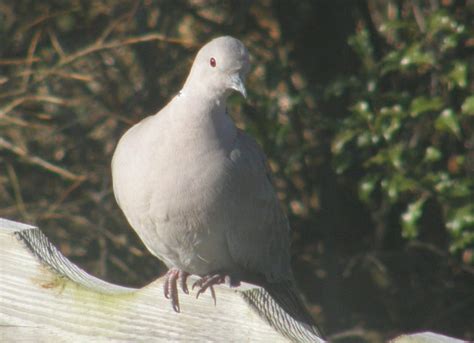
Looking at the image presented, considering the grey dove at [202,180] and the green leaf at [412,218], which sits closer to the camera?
the grey dove at [202,180]

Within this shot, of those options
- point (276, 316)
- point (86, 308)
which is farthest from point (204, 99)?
point (276, 316)

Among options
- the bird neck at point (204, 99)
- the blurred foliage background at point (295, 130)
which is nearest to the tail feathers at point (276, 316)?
the bird neck at point (204, 99)

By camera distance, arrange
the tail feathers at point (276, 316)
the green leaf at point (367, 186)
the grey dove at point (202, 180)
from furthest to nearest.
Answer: the green leaf at point (367, 186) → the grey dove at point (202, 180) → the tail feathers at point (276, 316)

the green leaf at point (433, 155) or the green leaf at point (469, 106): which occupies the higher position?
the green leaf at point (469, 106)

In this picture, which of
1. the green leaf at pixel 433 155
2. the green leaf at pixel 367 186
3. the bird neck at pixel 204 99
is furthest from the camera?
the green leaf at pixel 367 186

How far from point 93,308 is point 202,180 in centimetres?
117

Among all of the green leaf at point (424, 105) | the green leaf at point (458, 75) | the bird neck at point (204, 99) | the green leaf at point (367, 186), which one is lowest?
the green leaf at point (367, 186)

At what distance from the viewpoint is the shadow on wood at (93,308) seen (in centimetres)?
136

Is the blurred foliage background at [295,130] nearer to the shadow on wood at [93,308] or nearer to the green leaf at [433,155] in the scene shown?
the green leaf at [433,155]

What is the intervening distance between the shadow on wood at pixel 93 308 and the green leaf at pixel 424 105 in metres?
2.44

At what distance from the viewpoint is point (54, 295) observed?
156 centimetres

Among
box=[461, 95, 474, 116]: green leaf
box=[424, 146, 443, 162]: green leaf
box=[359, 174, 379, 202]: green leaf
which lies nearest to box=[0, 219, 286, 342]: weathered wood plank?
box=[461, 95, 474, 116]: green leaf

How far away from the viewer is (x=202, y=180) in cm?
265

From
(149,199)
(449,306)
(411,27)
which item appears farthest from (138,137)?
(449,306)
